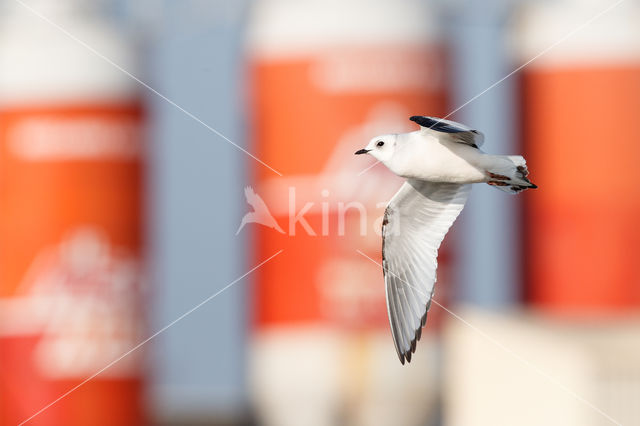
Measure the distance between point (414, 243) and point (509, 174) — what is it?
0.20m

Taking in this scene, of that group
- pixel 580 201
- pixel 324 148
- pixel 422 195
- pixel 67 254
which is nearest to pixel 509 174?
pixel 422 195

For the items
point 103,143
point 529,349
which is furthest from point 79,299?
point 529,349

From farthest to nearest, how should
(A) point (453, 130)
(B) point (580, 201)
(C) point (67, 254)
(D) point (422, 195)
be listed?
(B) point (580, 201), (C) point (67, 254), (D) point (422, 195), (A) point (453, 130)

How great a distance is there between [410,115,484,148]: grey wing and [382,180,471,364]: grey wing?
10 cm

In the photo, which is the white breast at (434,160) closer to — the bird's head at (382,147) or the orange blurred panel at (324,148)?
the bird's head at (382,147)

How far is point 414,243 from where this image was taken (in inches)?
A: 31.6

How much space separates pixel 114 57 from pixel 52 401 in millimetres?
1070

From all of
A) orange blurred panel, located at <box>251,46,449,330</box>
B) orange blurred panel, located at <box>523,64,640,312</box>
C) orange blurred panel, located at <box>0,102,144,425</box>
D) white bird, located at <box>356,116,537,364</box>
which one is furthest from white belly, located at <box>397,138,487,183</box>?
orange blurred panel, located at <box>523,64,640,312</box>

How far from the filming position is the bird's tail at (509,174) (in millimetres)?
587

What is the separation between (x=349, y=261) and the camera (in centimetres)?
331

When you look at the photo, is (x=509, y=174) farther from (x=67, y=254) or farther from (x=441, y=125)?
(x=67, y=254)

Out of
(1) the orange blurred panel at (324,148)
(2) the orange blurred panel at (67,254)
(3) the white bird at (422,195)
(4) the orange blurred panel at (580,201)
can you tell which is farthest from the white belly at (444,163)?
(4) the orange blurred panel at (580,201)

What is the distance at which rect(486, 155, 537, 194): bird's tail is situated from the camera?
0.59 meters

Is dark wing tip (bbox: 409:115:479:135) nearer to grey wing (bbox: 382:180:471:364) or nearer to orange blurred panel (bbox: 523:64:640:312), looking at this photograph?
grey wing (bbox: 382:180:471:364)
